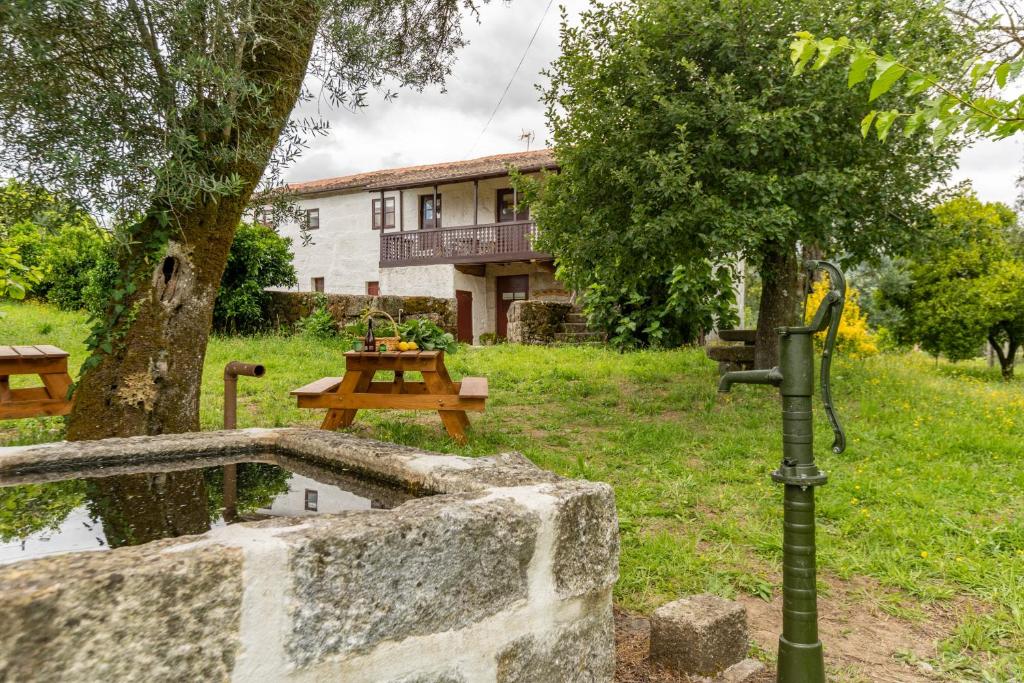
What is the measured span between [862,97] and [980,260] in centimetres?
932

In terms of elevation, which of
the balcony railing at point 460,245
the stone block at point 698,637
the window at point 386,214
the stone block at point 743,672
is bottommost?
the stone block at point 743,672

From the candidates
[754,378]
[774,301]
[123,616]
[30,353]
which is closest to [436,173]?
[774,301]

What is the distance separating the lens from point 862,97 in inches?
239

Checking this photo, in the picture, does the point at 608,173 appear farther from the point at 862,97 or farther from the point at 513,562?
the point at 513,562

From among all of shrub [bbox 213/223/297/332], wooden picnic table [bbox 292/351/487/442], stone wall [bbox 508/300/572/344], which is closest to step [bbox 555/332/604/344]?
stone wall [bbox 508/300/572/344]

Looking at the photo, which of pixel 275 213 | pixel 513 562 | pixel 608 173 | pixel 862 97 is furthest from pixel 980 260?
pixel 513 562

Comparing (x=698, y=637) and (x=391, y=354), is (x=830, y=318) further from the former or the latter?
(x=391, y=354)

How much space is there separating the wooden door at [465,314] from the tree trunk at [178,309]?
14.5m

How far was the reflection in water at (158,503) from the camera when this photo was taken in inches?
69.5

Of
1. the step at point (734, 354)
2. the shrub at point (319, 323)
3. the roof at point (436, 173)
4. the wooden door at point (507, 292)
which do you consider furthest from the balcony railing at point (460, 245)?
the step at point (734, 354)

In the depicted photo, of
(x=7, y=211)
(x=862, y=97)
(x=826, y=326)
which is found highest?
(x=862, y=97)

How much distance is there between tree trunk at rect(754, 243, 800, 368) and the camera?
728cm

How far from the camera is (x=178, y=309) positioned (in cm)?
383

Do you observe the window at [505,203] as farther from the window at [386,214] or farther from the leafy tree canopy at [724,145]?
the leafy tree canopy at [724,145]
